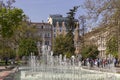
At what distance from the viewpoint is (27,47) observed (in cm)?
6938

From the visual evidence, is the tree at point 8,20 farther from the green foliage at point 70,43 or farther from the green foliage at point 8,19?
the green foliage at point 70,43

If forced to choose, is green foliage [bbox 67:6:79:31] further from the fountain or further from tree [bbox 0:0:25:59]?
tree [bbox 0:0:25:59]

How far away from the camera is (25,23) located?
7125cm

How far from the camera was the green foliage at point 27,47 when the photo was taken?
68.3 metres

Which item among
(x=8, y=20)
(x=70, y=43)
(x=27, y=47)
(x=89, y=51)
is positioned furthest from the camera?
(x=70, y=43)

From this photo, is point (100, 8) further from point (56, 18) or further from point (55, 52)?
point (56, 18)

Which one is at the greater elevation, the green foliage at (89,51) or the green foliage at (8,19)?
the green foliage at (8,19)

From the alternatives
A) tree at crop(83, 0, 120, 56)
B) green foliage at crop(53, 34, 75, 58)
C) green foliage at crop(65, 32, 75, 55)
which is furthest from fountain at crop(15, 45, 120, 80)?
green foliage at crop(65, 32, 75, 55)

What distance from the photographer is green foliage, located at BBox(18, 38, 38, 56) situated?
6831 cm

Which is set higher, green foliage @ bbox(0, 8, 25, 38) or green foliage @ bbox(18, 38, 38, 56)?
green foliage @ bbox(0, 8, 25, 38)

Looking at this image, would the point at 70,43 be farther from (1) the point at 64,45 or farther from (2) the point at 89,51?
(2) the point at 89,51

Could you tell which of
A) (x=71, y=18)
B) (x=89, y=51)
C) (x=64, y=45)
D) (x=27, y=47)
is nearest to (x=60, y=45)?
(x=64, y=45)

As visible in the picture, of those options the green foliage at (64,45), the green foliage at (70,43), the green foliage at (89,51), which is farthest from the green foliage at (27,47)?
the green foliage at (70,43)

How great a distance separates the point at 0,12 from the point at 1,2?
5.18m
